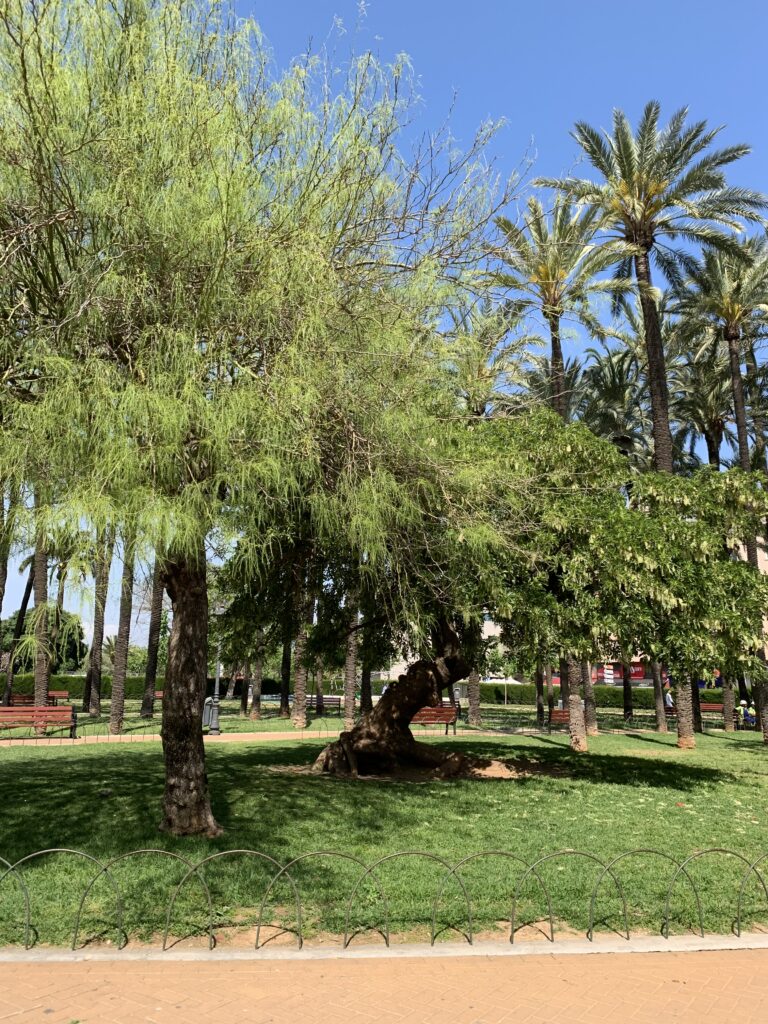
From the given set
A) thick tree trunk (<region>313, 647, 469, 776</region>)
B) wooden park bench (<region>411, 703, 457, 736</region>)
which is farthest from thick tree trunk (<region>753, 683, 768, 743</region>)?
thick tree trunk (<region>313, 647, 469, 776</region>)

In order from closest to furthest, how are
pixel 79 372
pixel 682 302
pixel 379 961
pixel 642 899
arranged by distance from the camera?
1. pixel 379 961
2. pixel 642 899
3. pixel 79 372
4. pixel 682 302

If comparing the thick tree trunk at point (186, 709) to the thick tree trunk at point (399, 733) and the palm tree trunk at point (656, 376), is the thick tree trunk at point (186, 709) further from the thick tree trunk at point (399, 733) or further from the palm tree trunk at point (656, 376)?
the palm tree trunk at point (656, 376)

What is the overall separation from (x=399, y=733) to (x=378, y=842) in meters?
5.76

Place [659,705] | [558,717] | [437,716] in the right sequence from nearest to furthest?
[437,716] → [659,705] → [558,717]

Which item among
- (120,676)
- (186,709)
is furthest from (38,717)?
(186,709)

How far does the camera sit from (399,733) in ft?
44.7

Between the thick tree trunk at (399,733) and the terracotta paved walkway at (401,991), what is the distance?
822cm

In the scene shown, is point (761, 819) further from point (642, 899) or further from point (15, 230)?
point (15, 230)

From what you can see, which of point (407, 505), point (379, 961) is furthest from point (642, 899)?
point (407, 505)

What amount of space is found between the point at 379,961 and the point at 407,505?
14.3 ft

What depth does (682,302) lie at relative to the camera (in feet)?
84.0

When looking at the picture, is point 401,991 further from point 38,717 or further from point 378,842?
point 38,717

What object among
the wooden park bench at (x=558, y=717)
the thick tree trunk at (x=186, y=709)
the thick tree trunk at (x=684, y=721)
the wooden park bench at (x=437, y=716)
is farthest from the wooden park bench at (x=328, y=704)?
the thick tree trunk at (x=186, y=709)

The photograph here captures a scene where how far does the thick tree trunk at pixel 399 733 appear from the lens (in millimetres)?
13102
